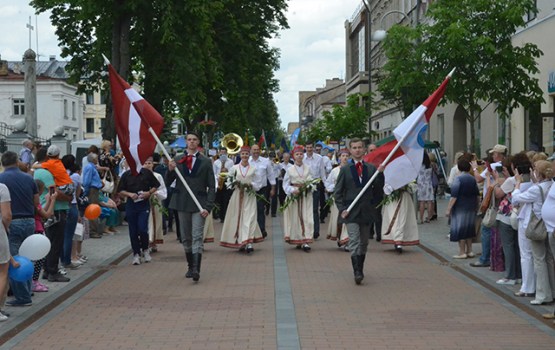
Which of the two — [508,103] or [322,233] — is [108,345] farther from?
[508,103]

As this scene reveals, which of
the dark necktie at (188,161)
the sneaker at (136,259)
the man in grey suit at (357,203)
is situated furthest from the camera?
the sneaker at (136,259)

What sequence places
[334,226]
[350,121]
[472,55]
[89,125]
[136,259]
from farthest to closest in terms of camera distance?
[89,125], [350,121], [472,55], [334,226], [136,259]

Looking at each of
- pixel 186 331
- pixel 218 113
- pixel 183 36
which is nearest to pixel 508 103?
pixel 183 36

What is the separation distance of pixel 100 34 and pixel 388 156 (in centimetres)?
1697

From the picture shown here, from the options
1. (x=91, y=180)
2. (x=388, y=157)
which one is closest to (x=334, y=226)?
(x=91, y=180)

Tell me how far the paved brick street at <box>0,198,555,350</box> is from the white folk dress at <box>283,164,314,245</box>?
1705 mm

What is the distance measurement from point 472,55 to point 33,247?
45.1 feet

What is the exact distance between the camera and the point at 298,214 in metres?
16.9

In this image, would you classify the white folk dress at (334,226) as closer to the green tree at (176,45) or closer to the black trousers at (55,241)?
the black trousers at (55,241)

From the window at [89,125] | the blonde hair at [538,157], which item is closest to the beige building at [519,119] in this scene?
the blonde hair at [538,157]

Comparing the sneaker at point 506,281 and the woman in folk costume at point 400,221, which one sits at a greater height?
the woman in folk costume at point 400,221

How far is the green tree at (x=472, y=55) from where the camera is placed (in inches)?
841

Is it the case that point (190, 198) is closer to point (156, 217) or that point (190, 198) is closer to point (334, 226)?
point (156, 217)

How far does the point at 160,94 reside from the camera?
103 feet
